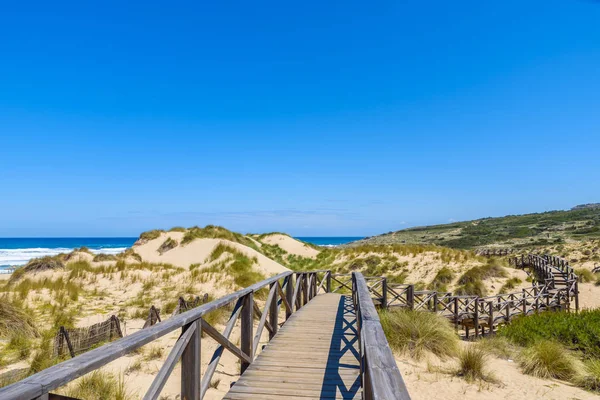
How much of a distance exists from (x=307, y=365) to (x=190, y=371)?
7.35 feet

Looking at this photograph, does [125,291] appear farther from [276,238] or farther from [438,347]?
[276,238]

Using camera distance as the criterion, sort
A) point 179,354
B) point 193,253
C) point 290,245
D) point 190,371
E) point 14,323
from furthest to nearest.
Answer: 1. point 290,245
2. point 193,253
3. point 14,323
4. point 190,371
5. point 179,354

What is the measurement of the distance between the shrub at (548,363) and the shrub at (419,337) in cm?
130

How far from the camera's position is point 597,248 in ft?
107

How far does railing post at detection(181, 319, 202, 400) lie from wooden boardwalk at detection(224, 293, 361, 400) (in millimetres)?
738

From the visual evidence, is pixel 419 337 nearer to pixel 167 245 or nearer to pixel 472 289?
pixel 472 289

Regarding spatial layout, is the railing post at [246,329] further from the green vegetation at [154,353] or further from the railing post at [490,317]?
the railing post at [490,317]

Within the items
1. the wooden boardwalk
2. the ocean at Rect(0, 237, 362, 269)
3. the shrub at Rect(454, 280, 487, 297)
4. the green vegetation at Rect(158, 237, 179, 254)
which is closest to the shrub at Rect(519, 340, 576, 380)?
the wooden boardwalk

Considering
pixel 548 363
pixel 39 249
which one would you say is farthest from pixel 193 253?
pixel 39 249

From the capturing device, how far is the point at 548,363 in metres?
6.61

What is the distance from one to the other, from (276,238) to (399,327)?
3252 cm

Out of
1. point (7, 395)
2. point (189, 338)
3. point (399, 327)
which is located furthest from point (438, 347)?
point (7, 395)

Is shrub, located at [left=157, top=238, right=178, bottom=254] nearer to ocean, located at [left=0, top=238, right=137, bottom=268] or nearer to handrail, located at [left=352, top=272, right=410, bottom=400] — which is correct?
ocean, located at [left=0, top=238, right=137, bottom=268]

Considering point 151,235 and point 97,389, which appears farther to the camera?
point 151,235
